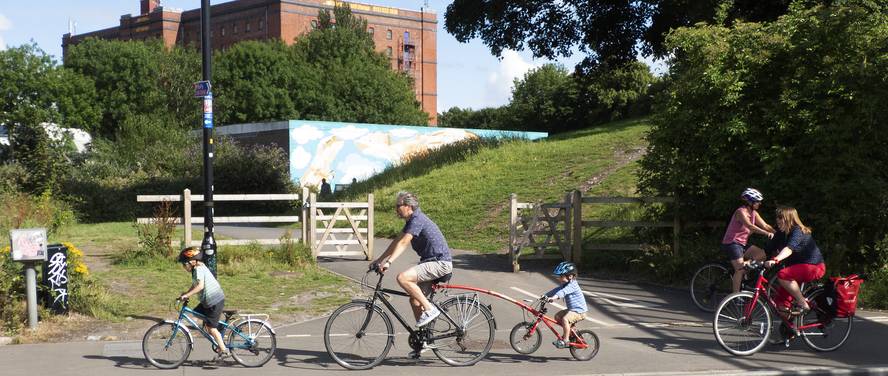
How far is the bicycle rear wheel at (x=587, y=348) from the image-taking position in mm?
9391

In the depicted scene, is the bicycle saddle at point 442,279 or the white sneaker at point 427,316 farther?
the bicycle saddle at point 442,279

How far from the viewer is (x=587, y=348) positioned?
31.0 ft

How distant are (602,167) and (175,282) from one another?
15.2 m

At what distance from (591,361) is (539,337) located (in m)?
0.60

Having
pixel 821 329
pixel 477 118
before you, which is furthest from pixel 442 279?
pixel 477 118

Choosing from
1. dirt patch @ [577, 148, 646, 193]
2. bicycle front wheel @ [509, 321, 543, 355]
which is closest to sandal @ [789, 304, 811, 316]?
bicycle front wheel @ [509, 321, 543, 355]

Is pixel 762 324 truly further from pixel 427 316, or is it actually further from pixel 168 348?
pixel 168 348

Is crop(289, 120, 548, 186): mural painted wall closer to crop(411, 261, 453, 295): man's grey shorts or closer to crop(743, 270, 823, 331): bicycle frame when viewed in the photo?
crop(743, 270, 823, 331): bicycle frame

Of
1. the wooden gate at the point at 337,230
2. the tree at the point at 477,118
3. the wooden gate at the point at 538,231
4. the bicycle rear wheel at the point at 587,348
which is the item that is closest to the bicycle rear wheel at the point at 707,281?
the bicycle rear wheel at the point at 587,348

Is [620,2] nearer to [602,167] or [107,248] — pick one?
[602,167]

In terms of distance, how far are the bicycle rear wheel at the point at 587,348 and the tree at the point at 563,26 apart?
18220 mm

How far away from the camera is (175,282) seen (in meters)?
14.4

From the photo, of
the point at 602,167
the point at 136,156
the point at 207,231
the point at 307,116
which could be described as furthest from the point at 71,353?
the point at 307,116

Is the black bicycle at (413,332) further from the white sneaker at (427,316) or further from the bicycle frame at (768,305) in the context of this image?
the bicycle frame at (768,305)
